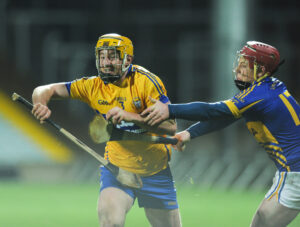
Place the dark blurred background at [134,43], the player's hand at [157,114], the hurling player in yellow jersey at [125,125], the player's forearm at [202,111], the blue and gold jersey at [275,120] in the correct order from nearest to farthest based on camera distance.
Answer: the player's hand at [157,114] → the player's forearm at [202,111] → the blue and gold jersey at [275,120] → the hurling player in yellow jersey at [125,125] → the dark blurred background at [134,43]

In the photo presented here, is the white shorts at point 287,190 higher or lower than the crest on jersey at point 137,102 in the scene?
lower

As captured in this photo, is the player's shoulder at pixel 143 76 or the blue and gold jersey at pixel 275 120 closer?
the blue and gold jersey at pixel 275 120

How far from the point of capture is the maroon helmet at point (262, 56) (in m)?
5.54

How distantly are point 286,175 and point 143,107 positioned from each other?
117cm

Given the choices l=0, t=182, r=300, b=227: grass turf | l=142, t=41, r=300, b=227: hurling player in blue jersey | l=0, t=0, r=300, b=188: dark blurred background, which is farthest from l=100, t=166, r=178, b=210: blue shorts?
l=0, t=0, r=300, b=188: dark blurred background

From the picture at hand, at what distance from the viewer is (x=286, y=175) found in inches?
216

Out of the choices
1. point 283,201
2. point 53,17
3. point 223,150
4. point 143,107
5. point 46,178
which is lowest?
point 46,178

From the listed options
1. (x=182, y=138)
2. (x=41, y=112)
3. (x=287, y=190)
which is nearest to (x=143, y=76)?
(x=182, y=138)

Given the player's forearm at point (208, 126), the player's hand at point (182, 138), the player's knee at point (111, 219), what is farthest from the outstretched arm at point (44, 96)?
the player's forearm at point (208, 126)

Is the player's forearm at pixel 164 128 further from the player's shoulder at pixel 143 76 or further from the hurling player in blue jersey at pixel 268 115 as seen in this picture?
the hurling player in blue jersey at pixel 268 115

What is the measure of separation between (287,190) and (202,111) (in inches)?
33.1

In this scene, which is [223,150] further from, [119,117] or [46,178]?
[119,117]

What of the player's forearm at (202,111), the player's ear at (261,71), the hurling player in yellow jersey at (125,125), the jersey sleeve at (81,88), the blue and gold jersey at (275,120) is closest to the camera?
the player's forearm at (202,111)

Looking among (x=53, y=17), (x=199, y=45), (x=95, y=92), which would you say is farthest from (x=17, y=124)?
(x=95, y=92)
